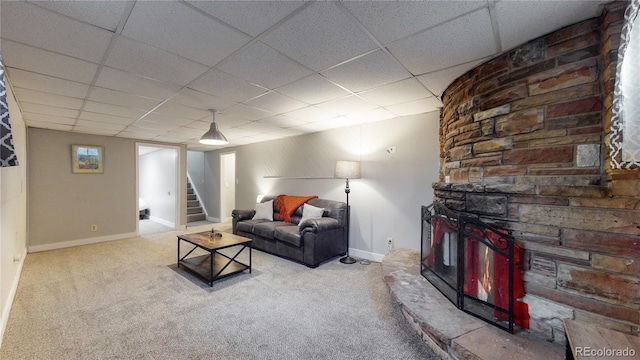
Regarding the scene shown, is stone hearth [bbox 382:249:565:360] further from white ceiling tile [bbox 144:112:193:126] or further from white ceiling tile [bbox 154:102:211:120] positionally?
white ceiling tile [bbox 144:112:193:126]

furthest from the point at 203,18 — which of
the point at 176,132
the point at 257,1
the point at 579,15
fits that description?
the point at 176,132

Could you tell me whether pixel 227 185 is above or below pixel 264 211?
above

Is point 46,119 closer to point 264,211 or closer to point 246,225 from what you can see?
point 246,225

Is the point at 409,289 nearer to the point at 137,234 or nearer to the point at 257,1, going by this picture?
the point at 257,1

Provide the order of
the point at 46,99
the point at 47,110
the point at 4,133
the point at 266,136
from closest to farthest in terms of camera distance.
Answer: the point at 4,133 → the point at 46,99 → the point at 47,110 → the point at 266,136

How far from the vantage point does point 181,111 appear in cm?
321

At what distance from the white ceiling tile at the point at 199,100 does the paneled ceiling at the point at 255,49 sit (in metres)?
0.01

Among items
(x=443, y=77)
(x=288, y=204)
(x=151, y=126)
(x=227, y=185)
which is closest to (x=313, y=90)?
(x=443, y=77)

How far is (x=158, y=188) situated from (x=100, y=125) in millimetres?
3190

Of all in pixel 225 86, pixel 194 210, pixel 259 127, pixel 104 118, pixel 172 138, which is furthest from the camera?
pixel 194 210

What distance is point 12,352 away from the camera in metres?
1.77

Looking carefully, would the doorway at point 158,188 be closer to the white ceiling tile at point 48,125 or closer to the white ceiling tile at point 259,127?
the white ceiling tile at point 48,125

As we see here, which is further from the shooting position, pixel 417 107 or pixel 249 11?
pixel 417 107

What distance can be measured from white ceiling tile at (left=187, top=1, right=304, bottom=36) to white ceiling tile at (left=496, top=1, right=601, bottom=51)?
1.11 m
